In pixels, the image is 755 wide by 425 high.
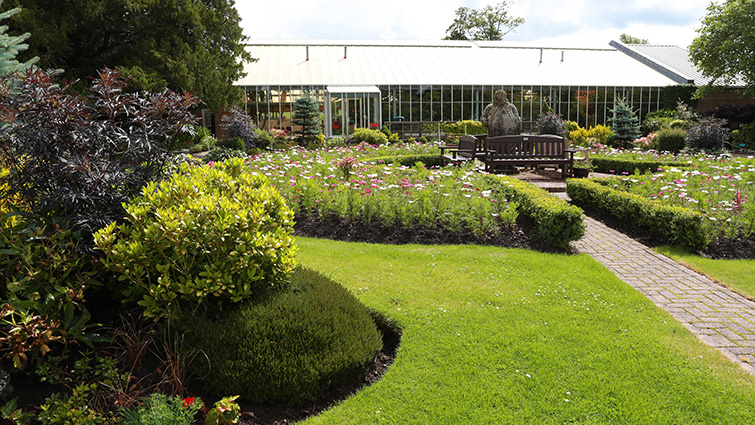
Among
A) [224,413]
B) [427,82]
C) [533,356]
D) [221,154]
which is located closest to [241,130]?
[221,154]

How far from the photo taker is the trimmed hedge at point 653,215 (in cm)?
632

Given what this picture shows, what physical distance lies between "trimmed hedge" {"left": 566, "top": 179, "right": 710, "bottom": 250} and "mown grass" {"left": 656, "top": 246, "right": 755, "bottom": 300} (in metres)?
0.21

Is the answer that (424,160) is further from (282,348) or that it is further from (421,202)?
(282,348)

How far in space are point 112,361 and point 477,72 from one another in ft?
93.2

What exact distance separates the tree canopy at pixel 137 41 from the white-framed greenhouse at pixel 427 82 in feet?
26.3

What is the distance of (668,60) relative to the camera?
3250cm

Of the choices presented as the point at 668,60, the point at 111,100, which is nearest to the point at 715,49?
the point at 668,60

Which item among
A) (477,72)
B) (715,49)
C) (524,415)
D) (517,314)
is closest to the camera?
(524,415)

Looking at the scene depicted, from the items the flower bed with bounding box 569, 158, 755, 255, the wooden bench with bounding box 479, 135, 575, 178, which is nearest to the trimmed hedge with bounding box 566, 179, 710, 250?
the flower bed with bounding box 569, 158, 755, 255

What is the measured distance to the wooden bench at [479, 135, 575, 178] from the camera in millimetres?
12164

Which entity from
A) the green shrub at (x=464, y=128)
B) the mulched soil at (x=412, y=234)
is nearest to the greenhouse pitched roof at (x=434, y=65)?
the green shrub at (x=464, y=128)

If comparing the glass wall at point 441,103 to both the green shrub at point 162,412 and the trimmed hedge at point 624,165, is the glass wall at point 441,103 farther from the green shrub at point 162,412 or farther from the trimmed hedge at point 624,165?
the green shrub at point 162,412

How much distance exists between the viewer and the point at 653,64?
31594 millimetres

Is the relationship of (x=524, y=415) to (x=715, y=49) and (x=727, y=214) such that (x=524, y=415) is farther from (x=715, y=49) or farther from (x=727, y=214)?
(x=715, y=49)
